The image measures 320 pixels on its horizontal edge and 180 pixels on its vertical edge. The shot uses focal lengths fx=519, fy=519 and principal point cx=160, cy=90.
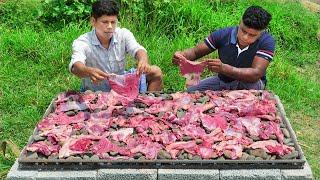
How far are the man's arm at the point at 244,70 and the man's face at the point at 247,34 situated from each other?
176 mm

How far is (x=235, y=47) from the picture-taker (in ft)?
16.0

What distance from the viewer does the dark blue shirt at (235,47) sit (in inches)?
187

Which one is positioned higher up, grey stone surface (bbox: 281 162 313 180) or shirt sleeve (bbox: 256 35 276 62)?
shirt sleeve (bbox: 256 35 276 62)

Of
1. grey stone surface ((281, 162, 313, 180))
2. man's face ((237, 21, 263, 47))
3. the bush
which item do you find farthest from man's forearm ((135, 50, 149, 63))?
the bush

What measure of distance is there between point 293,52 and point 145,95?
10.2 ft

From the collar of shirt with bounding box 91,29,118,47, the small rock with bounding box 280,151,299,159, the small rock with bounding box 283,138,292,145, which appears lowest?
the small rock with bounding box 283,138,292,145

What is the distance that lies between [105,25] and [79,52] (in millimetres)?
336

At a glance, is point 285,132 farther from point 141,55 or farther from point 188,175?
point 141,55

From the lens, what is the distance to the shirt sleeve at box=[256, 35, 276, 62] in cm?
473

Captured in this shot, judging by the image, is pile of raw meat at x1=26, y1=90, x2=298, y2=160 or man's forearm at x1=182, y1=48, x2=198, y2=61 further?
man's forearm at x1=182, y1=48, x2=198, y2=61

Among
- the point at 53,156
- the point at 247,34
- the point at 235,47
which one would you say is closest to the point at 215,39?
the point at 235,47

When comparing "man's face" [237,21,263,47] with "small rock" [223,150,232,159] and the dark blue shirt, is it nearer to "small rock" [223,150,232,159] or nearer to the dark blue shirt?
the dark blue shirt

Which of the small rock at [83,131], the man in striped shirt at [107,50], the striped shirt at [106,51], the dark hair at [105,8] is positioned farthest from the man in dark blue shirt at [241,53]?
the small rock at [83,131]

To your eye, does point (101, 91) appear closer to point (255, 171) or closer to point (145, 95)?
point (145, 95)
